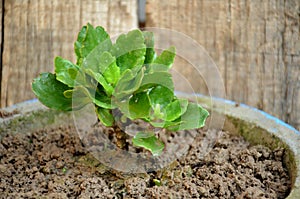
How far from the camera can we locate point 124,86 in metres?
1.08

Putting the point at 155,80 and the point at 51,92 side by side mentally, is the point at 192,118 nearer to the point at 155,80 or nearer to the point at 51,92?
the point at 155,80

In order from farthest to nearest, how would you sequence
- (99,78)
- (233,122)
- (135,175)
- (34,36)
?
(34,36) < (233,122) < (135,175) < (99,78)

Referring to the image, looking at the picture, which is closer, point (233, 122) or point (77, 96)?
point (77, 96)

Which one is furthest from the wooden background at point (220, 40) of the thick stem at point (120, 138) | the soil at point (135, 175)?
the thick stem at point (120, 138)

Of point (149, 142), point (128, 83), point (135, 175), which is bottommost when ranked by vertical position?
point (135, 175)

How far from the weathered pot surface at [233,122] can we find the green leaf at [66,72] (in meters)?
0.28

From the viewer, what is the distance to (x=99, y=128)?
1.36 m

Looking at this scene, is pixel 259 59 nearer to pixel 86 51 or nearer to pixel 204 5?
pixel 204 5

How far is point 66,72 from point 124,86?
12cm

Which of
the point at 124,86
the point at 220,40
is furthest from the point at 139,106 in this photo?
the point at 220,40

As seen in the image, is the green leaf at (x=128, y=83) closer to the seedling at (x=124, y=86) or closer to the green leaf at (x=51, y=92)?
the seedling at (x=124, y=86)

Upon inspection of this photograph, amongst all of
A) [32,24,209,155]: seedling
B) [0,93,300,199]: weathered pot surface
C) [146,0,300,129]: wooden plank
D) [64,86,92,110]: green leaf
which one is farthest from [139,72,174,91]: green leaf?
[146,0,300,129]: wooden plank

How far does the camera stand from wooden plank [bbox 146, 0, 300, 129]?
79.7 inches

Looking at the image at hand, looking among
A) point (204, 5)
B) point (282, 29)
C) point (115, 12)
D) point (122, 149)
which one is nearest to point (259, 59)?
point (282, 29)
